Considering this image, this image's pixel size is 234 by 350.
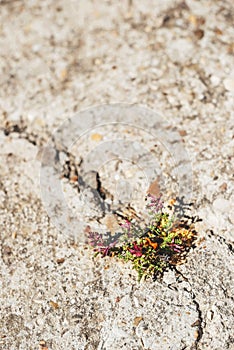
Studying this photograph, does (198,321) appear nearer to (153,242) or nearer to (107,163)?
(153,242)

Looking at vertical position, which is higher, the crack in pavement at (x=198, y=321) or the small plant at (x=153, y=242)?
the small plant at (x=153, y=242)

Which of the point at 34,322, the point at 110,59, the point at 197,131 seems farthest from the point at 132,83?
the point at 34,322

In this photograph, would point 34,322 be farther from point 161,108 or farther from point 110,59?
point 110,59

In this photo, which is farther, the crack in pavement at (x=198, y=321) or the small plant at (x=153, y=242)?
the small plant at (x=153, y=242)

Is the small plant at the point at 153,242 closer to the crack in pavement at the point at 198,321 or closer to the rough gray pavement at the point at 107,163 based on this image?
the rough gray pavement at the point at 107,163

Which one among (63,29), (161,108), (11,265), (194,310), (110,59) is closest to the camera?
(194,310)

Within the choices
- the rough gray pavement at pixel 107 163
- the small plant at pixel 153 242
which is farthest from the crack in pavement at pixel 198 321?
the small plant at pixel 153 242
